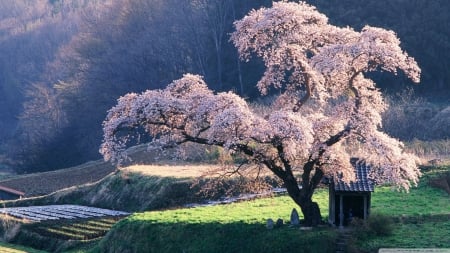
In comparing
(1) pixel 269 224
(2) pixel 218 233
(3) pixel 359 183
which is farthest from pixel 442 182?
(2) pixel 218 233

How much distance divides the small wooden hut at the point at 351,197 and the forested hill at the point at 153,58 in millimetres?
38313

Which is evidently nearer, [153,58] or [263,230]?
[263,230]

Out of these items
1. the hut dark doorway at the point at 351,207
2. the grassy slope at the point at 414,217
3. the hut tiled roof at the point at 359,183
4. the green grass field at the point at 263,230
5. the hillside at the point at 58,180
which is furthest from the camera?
the hillside at the point at 58,180

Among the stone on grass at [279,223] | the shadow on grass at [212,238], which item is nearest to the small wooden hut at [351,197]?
the shadow on grass at [212,238]

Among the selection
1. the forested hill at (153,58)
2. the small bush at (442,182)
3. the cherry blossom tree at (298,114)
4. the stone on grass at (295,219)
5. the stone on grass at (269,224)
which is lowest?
the stone on grass at (269,224)

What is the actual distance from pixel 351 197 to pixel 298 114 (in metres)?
3.63

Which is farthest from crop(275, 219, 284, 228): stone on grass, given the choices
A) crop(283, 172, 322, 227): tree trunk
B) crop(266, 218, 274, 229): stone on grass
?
crop(283, 172, 322, 227): tree trunk

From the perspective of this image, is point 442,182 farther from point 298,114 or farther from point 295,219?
point 298,114

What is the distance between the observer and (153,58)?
84938 mm

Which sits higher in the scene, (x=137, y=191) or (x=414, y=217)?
(x=137, y=191)

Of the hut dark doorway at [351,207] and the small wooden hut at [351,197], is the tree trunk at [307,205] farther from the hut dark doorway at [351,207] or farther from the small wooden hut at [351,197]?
the hut dark doorway at [351,207]

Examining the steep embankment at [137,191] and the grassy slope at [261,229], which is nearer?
the grassy slope at [261,229]

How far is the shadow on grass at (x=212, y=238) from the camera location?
2744 cm

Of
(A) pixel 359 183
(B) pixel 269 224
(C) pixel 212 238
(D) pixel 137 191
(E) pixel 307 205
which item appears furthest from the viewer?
(D) pixel 137 191
